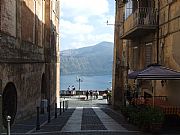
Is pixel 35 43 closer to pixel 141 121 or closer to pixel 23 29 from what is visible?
pixel 23 29

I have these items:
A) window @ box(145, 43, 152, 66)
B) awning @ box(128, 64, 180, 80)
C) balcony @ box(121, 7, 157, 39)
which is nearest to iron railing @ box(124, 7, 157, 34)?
balcony @ box(121, 7, 157, 39)

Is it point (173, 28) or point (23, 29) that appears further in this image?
point (23, 29)

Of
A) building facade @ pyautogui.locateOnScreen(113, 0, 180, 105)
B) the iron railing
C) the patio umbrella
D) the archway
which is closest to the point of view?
the patio umbrella

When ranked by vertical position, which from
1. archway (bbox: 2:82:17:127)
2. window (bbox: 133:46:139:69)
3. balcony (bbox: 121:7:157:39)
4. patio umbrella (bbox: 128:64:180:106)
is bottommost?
archway (bbox: 2:82:17:127)

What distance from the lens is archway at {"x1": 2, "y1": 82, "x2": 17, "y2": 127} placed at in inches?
688

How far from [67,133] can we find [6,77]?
168 inches

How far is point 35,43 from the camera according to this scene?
26734 mm

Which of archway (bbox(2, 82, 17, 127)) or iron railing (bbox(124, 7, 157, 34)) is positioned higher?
iron railing (bbox(124, 7, 157, 34))

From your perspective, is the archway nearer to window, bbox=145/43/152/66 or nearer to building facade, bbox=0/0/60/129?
building facade, bbox=0/0/60/129

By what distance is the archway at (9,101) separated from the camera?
17469 mm

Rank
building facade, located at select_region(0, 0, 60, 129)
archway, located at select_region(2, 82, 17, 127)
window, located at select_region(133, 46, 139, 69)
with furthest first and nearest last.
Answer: window, located at select_region(133, 46, 139, 69), archway, located at select_region(2, 82, 17, 127), building facade, located at select_region(0, 0, 60, 129)

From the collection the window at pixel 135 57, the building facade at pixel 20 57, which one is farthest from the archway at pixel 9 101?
the window at pixel 135 57

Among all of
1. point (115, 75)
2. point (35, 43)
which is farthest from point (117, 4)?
point (35, 43)

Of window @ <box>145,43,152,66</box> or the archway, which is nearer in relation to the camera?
the archway
